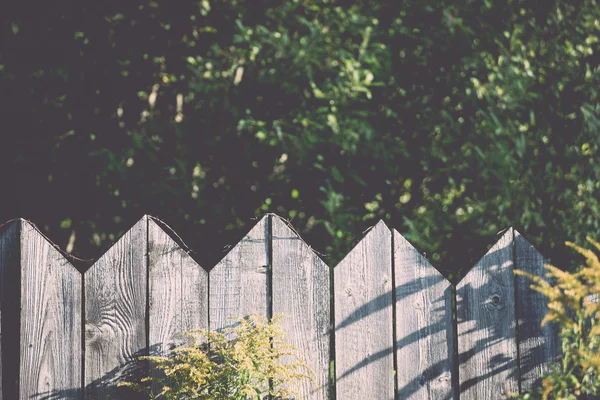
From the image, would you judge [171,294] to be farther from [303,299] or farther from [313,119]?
[313,119]

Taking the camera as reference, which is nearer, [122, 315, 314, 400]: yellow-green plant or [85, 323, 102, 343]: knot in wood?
[122, 315, 314, 400]: yellow-green plant

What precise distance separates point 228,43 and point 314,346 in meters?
1.89

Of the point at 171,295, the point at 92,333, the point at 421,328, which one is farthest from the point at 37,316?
the point at 421,328

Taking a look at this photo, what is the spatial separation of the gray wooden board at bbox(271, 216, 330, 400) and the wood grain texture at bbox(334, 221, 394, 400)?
56 millimetres

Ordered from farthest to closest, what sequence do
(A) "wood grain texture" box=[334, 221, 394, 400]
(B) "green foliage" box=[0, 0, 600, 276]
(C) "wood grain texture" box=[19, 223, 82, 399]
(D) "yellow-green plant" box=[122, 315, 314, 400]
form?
(B) "green foliage" box=[0, 0, 600, 276] → (A) "wood grain texture" box=[334, 221, 394, 400] → (C) "wood grain texture" box=[19, 223, 82, 399] → (D) "yellow-green plant" box=[122, 315, 314, 400]

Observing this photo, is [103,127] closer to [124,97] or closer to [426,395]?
[124,97]

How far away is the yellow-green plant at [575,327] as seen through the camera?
2.12m

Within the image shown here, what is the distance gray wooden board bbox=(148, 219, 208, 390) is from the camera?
246cm

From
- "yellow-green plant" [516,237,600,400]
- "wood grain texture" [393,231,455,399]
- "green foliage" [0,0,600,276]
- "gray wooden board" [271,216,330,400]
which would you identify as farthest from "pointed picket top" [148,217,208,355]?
"yellow-green plant" [516,237,600,400]

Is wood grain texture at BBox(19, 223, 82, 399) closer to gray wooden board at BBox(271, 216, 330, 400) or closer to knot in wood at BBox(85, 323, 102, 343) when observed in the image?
knot in wood at BBox(85, 323, 102, 343)

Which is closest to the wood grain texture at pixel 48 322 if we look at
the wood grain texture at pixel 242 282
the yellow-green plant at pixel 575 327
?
the wood grain texture at pixel 242 282

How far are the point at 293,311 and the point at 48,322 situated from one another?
0.93 m

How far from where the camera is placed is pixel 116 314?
2443 mm

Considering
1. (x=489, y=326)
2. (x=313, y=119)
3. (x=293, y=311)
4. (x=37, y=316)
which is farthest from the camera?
(x=313, y=119)
